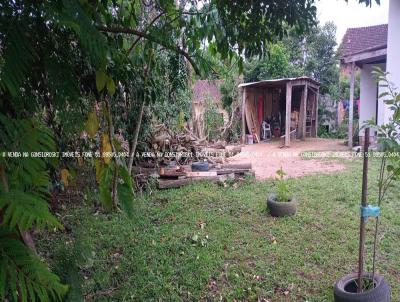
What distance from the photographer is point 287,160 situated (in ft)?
28.3

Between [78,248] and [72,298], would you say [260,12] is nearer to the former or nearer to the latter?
[78,248]

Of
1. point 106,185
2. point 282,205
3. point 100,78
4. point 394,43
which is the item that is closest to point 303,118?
point 394,43

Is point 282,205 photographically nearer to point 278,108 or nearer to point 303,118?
point 303,118

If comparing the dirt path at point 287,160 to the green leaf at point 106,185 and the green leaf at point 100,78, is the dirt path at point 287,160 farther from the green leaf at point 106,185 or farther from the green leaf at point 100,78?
the green leaf at point 106,185

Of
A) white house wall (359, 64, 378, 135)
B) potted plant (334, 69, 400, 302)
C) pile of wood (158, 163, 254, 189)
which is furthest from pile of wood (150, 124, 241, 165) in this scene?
white house wall (359, 64, 378, 135)

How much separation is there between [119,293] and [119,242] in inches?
37.2

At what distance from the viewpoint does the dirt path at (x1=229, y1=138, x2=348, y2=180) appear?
7164mm

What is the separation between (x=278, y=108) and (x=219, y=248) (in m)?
12.1

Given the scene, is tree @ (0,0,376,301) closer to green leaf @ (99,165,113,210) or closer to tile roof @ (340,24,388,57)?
green leaf @ (99,165,113,210)

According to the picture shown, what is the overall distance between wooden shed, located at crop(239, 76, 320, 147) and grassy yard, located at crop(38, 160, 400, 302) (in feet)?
25.3

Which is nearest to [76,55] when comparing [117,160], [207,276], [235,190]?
[117,160]

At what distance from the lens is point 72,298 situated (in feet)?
4.35

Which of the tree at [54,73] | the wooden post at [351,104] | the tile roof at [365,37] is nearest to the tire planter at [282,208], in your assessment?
the tree at [54,73]

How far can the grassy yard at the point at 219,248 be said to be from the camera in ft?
9.11
